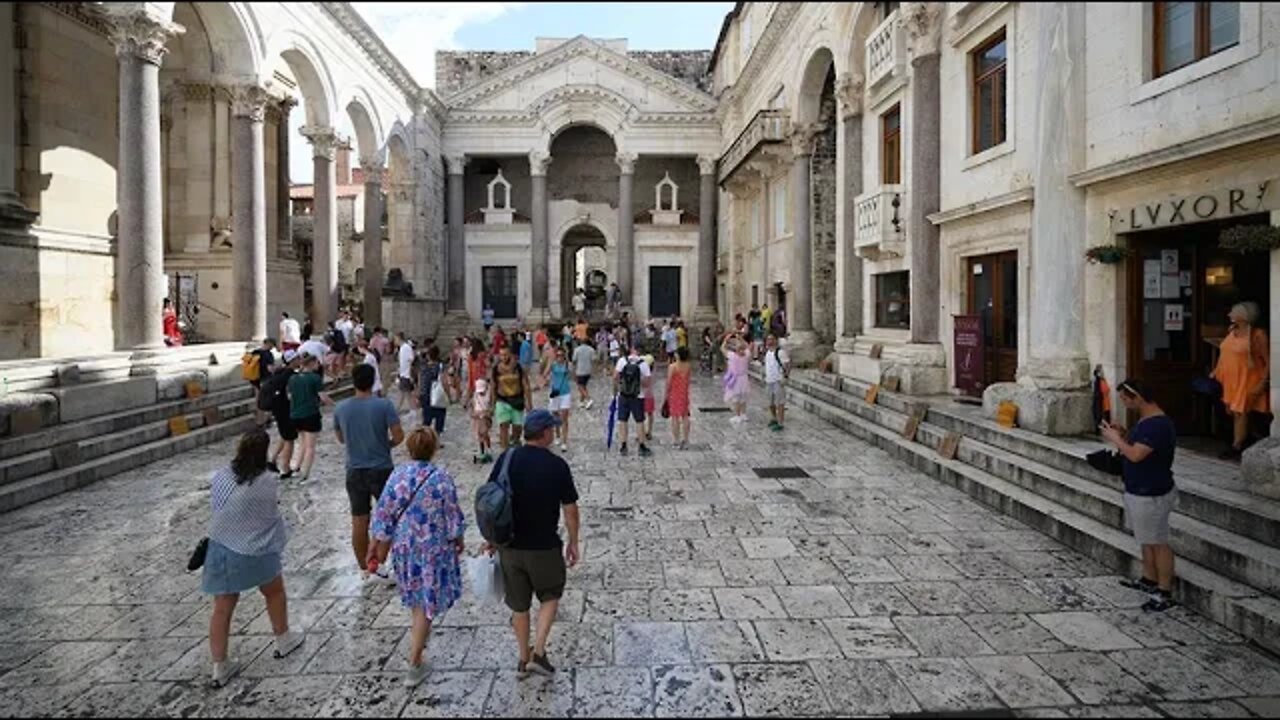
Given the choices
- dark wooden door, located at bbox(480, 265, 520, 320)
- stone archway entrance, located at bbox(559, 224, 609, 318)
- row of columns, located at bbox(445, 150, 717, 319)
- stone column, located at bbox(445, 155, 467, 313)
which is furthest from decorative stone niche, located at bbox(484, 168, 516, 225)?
stone archway entrance, located at bbox(559, 224, 609, 318)

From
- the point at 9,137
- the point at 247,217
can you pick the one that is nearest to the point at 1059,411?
the point at 247,217

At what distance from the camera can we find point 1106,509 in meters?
6.70

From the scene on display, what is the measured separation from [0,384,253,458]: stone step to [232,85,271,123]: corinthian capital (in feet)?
19.4

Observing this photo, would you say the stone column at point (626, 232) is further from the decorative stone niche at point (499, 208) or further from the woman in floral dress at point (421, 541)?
the woman in floral dress at point (421, 541)

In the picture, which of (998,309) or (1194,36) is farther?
(998,309)

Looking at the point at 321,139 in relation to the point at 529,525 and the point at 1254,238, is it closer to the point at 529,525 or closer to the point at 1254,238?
the point at 529,525

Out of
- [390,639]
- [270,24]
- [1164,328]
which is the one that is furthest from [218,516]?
[270,24]

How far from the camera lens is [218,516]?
439cm

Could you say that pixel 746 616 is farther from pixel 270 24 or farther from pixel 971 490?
pixel 270 24

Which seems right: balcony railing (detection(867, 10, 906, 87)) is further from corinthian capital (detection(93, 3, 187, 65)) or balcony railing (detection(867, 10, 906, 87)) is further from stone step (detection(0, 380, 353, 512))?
stone step (detection(0, 380, 353, 512))

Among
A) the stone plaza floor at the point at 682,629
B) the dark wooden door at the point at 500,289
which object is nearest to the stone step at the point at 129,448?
the stone plaza floor at the point at 682,629

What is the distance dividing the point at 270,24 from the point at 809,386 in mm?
14503

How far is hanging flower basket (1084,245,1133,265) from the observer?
28.3 feet

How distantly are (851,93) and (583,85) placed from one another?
18.7 m
